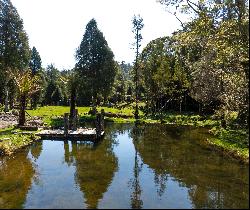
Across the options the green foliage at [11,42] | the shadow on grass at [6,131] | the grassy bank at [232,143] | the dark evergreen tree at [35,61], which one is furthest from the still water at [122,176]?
the dark evergreen tree at [35,61]

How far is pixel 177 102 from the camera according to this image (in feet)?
248

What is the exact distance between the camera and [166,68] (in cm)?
6794

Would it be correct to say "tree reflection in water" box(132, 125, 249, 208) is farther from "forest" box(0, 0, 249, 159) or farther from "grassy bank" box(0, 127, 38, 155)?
"grassy bank" box(0, 127, 38, 155)

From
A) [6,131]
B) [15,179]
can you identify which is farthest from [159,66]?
[15,179]

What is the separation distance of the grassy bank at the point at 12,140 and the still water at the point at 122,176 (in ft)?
2.60

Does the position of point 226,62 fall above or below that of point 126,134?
above

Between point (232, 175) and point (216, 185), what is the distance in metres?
2.74

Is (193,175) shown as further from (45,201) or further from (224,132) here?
(224,132)

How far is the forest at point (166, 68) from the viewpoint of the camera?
27391mm

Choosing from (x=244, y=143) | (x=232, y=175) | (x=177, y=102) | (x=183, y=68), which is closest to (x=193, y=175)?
(x=232, y=175)

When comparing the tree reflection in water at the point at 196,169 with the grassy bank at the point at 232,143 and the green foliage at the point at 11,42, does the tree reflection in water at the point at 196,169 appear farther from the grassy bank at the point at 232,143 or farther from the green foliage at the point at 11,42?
the green foliage at the point at 11,42

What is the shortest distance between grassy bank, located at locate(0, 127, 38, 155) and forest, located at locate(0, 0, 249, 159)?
5.47 metres

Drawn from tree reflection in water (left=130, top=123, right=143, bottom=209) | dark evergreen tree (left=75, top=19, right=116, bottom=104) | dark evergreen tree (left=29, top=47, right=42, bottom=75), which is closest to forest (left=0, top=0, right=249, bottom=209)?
tree reflection in water (left=130, top=123, right=143, bottom=209)

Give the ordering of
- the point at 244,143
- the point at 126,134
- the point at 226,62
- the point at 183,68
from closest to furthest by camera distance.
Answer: the point at 226,62, the point at 244,143, the point at 126,134, the point at 183,68
